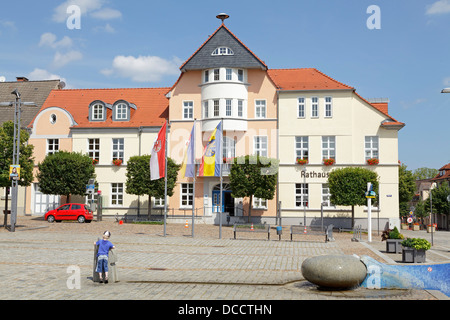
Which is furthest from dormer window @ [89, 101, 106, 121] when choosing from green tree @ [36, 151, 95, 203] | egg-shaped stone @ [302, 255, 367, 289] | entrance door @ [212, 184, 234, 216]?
egg-shaped stone @ [302, 255, 367, 289]

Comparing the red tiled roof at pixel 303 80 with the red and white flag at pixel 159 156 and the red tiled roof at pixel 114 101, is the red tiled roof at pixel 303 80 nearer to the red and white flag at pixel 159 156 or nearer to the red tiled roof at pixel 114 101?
the red tiled roof at pixel 114 101

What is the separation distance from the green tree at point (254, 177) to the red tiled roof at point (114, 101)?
9622mm

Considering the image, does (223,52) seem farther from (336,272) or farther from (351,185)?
(336,272)

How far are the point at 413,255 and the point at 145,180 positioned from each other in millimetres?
24716

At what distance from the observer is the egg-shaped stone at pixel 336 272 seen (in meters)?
12.1

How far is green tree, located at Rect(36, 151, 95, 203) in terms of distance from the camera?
130ft

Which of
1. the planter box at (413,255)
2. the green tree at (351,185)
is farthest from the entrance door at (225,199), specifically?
the planter box at (413,255)

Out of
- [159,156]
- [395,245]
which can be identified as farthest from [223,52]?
[395,245]

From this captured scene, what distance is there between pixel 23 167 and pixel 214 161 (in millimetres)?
12156

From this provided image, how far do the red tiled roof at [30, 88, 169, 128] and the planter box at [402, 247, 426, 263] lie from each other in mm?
28911

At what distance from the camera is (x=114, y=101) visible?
46.9m

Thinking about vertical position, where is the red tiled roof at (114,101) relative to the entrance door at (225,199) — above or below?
above

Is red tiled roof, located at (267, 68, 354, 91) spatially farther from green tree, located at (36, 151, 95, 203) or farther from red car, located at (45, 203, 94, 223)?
red car, located at (45, 203, 94, 223)
